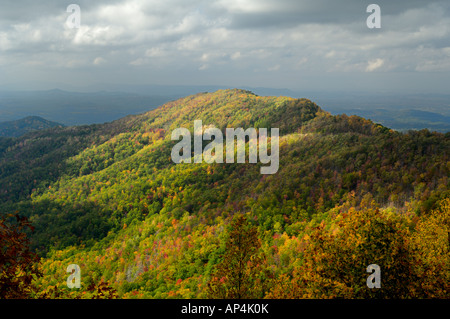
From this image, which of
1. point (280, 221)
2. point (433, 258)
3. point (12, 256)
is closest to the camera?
point (12, 256)

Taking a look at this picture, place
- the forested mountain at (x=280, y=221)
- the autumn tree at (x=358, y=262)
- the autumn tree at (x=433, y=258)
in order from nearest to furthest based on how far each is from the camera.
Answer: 1. the autumn tree at (x=358, y=262)
2. the autumn tree at (x=433, y=258)
3. the forested mountain at (x=280, y=221)

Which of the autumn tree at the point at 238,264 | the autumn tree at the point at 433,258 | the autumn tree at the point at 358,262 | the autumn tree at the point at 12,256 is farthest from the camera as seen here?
the autumn tree at the point at 238,264

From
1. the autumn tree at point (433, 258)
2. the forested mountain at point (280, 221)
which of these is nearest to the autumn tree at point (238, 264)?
the forested mountain at point (280, 221)

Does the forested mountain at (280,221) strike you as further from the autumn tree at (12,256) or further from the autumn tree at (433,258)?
the autumn tree at (12,256)

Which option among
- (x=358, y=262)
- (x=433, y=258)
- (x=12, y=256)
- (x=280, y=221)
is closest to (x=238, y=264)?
(x=358, y=262)

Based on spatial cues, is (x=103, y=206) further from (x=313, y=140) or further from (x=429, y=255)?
(x=429, y=255)

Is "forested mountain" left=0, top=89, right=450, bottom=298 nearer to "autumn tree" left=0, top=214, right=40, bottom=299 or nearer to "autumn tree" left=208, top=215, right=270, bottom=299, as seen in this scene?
"autumn tree" left=208, top=215, right=270, bottom=299

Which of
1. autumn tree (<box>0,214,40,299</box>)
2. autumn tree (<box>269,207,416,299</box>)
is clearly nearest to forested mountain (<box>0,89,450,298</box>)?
autumn tree (<box>269,207,416,299</box>)

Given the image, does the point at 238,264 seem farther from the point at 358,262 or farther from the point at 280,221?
the point at 280,221
